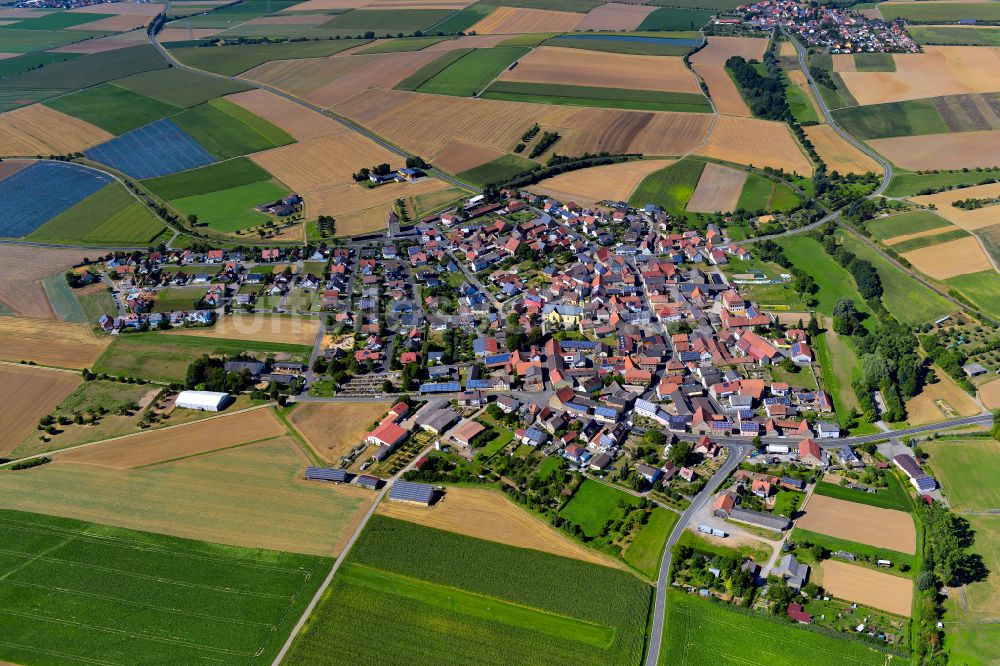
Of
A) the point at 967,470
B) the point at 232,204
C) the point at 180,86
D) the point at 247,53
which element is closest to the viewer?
the point at 967,470

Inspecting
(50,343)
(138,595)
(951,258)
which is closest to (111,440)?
(138,595)

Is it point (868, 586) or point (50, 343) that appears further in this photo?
point (50, 343)

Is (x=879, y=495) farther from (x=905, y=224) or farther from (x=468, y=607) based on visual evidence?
(x=905, y=224)

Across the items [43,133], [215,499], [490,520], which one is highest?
[43,133]

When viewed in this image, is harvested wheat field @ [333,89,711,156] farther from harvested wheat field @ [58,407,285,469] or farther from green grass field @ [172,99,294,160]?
harvested wheat field @ [58,407,285,469]

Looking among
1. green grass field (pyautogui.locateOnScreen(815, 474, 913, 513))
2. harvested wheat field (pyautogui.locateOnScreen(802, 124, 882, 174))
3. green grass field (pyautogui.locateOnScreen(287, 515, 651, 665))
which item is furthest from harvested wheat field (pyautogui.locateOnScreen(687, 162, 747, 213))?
green grass field (pyautogui.locateOnScreen(287, 515, 651, 665))

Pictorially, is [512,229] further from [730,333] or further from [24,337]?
[24,337]

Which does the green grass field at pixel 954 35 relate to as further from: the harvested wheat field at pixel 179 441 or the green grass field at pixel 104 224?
the harvested wheat field at pixel 179 441
